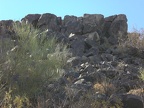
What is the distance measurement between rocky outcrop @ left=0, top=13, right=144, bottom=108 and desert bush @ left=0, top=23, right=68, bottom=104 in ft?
1.87

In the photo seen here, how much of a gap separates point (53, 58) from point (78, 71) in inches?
205

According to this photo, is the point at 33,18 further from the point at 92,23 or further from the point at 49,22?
the point at 92,23

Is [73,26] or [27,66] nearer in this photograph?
[27,66]

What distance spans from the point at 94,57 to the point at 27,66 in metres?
9.42

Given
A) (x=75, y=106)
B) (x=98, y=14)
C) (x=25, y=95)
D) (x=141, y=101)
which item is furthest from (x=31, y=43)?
(x=98, y=14)

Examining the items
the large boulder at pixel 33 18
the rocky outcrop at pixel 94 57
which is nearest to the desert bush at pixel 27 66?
the rocky outcrop at pixel 94 57

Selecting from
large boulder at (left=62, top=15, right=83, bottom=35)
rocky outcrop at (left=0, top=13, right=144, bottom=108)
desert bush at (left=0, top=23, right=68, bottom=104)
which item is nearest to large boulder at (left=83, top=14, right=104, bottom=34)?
rocky outcrop at (left=0, top=13, right=144, bottom=108)

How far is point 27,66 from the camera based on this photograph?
863 cm

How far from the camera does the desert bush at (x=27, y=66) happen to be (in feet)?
27.0

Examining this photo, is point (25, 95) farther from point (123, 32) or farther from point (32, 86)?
point (123, 32)

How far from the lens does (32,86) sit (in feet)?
28.5

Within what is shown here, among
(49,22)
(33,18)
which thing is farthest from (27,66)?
(33,18)

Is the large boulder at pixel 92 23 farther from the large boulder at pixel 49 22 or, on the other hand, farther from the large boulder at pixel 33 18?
the large boulder at pixel 33 18

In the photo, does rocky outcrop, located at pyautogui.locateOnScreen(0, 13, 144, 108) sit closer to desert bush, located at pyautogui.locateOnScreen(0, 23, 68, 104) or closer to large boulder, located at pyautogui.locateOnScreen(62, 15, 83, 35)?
large boulder, located at pyautogui.locateOnScreen(62, 15, 83, 35)
